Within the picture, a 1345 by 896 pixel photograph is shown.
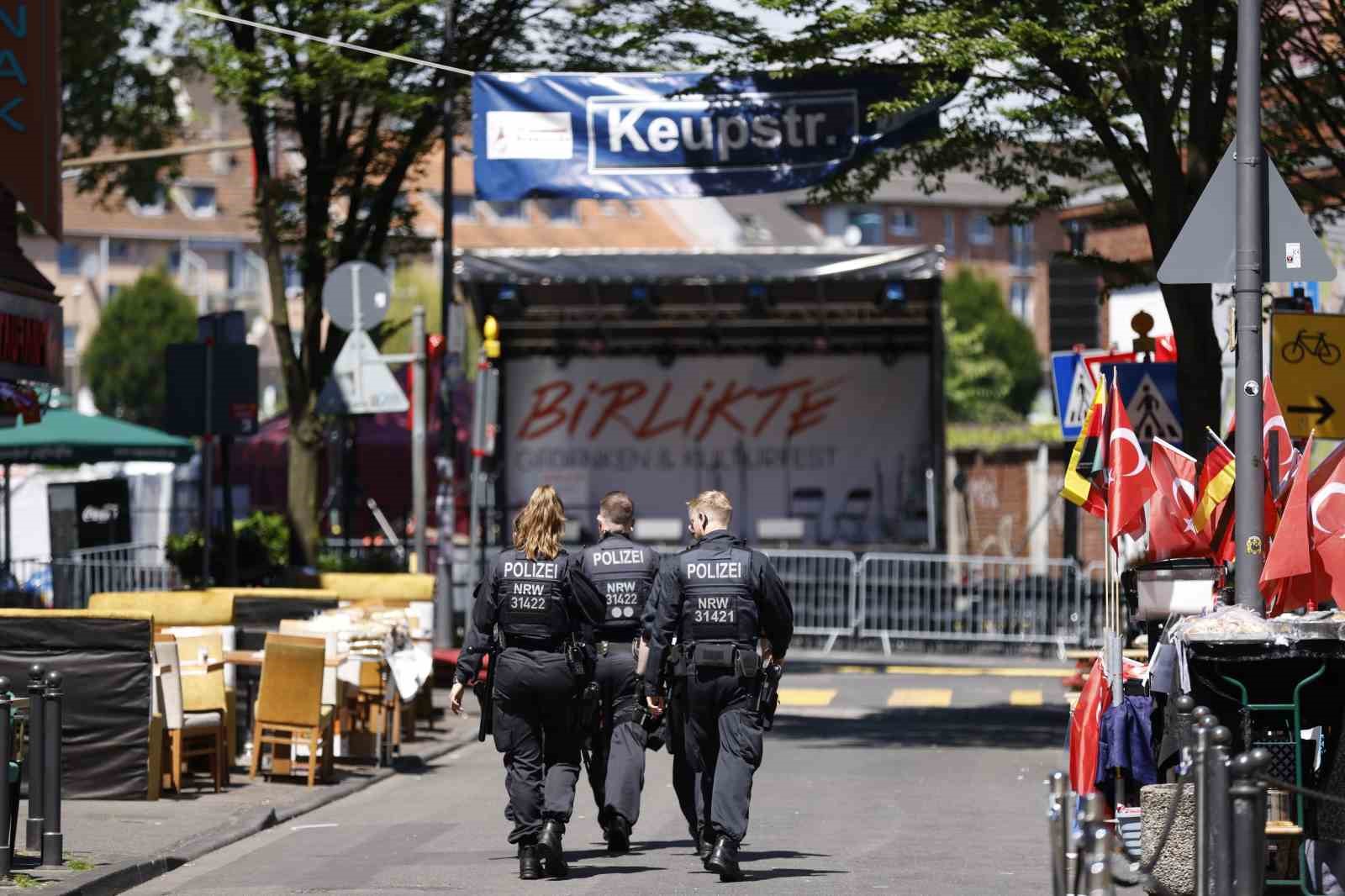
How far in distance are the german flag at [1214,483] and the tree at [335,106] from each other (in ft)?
30.4

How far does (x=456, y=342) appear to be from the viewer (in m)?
22.8

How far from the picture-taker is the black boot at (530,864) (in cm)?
1068

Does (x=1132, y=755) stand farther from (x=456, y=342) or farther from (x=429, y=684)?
(x=456, y=342)

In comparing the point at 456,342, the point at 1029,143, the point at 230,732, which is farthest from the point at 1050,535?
the point at 230,732

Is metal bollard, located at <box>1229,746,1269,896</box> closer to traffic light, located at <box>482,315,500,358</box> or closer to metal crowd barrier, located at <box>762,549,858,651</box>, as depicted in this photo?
traffic light, located at <box>482,315,500,358</box>

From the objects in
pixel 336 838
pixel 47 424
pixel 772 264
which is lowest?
pixel 336 838

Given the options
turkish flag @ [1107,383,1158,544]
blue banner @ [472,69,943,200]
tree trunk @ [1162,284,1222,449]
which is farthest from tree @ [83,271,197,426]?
turkish flag @ [1107,383,1158,544]

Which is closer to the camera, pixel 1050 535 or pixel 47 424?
pixel 47 424

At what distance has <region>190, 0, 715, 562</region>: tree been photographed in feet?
67.3

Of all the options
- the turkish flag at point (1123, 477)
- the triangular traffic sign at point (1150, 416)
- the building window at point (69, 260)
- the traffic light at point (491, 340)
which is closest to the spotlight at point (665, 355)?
the traffic light at point (491, 340)

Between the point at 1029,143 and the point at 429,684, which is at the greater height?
the point at 1029,143

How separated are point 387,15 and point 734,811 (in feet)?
35.5

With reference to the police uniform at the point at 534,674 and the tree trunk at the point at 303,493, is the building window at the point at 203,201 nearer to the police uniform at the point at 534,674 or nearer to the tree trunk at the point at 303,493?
the tree trunk at the point at 303,493

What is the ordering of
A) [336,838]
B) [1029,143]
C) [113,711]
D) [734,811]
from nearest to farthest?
[734,811] → [336,838] → [113,711] → [1029,143]
